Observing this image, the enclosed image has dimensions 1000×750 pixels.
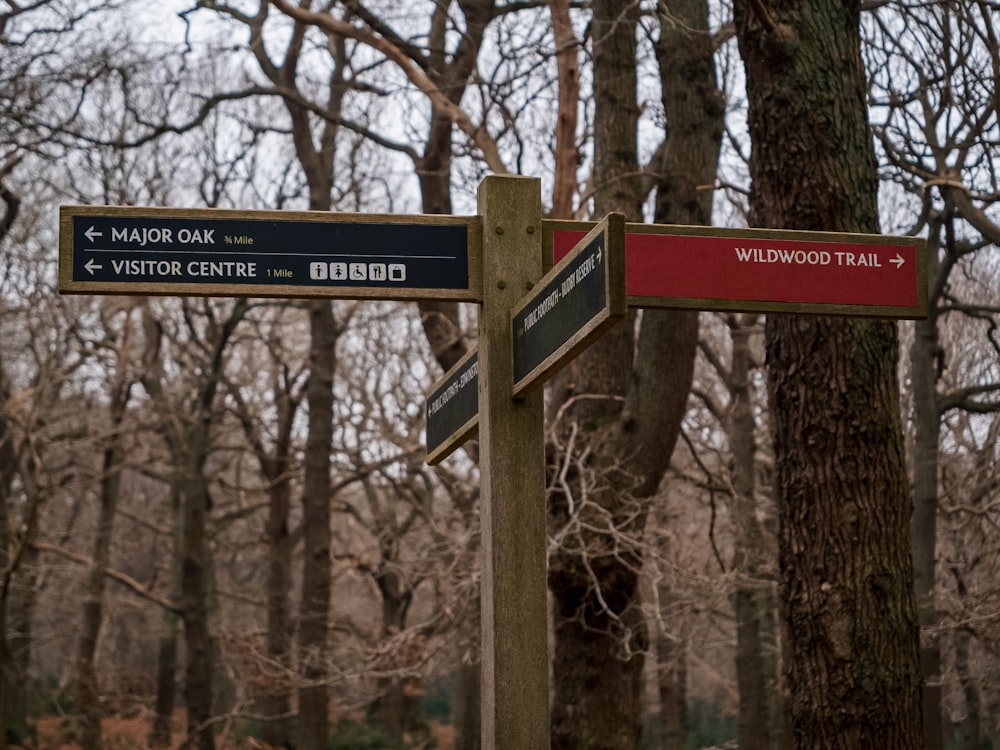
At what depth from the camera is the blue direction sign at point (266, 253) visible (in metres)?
3.57

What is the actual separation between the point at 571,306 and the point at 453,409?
103 centimetres

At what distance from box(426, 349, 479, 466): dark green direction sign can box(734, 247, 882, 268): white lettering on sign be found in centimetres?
79

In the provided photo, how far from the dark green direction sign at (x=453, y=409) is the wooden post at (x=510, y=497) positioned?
0.19 m

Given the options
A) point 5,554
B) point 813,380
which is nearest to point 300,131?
point 5,554

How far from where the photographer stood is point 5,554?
768 inches

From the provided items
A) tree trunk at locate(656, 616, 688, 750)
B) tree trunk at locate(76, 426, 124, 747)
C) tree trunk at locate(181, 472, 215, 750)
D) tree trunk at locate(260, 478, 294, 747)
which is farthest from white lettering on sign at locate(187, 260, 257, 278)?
tree trunk at locate(656, 616, 688, 750)

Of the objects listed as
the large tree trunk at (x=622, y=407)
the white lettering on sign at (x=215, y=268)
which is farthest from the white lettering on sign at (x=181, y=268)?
the large tree trunk at (x=622, y=407)

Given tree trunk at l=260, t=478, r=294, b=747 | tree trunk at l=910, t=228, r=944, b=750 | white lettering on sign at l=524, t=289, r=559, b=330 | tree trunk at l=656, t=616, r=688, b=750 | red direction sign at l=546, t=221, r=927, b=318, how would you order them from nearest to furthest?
white lettering on sign at l=524, t=289, r=559, b=330 < red direction sign at l=546, t=221, r=927, b=318 < tree trunk at l=910, t=228, r=944, b=750 < tree trunk at l=260, t=478, r=294, b=747 < tree trunk at l=656, t=616, r=688, b=750

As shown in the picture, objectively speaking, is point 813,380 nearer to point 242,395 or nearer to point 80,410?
point 80,410

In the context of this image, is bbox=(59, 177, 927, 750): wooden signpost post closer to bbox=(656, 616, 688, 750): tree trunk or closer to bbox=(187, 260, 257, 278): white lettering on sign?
bbox=(187, 260, 257, 278): white lettering on sign

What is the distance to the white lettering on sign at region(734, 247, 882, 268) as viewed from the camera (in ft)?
12.3

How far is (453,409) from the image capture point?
4.09m

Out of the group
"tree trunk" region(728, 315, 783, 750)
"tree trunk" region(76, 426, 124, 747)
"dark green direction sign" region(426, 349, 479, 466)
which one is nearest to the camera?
"dark green direction sign" region(426, 349, 479, 466)

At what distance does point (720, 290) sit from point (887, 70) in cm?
834
